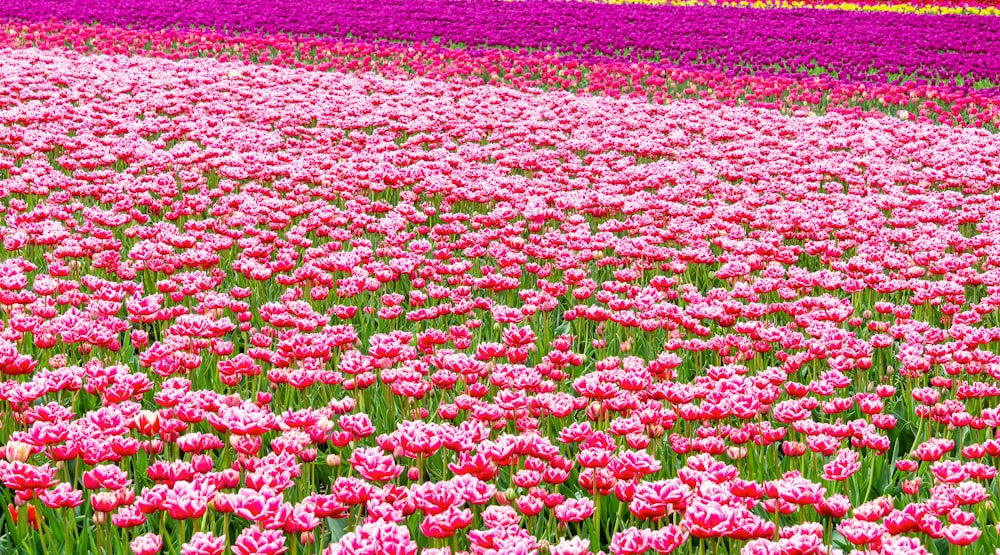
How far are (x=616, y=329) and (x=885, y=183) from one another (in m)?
4.30

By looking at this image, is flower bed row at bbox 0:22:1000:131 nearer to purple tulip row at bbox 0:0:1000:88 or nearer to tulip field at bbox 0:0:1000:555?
tulip field at bbox 0:0:1000:555

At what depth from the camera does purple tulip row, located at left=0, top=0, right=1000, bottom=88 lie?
1983 centimetres

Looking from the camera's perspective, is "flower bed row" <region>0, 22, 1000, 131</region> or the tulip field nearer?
the tulip field

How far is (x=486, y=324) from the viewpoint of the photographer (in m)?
6.13

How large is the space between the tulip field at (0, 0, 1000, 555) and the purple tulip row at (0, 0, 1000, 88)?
4.14 metres

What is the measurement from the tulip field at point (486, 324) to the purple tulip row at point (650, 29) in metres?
4.14

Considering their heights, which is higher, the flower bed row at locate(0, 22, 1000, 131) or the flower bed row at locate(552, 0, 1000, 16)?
the flower bed row at locate(552, 0, 1000, 16)

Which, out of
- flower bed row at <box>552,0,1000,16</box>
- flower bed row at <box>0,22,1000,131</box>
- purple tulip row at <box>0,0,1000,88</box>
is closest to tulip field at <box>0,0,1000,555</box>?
flower bed row at <box>0,22,1000,131</box>

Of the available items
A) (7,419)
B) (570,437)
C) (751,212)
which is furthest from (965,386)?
(7,419)

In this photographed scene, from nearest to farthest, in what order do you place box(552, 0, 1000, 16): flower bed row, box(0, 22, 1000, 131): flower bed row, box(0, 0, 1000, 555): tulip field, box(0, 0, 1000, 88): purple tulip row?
1. box(0, 0, 1000, 555): tulip field
2. box(0, 22, 1000, 131): flower bed row
3. box(0, 0, 1000, 88): purple tulip row
4. box(552, 0, 1000, 16): flower bed row

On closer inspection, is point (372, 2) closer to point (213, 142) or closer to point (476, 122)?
point (476, 122)

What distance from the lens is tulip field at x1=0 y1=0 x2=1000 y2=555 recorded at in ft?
10.4

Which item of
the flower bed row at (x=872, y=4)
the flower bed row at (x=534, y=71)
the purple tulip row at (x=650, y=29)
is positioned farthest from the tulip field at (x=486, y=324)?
the flower bed row at (x=872, y=4)

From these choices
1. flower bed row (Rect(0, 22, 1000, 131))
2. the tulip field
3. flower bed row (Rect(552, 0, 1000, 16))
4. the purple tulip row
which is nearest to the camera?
the tulip field
